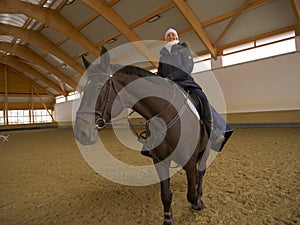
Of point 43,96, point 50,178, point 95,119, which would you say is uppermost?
point 43,96

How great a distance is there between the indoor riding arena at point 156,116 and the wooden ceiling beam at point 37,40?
0.24 feet

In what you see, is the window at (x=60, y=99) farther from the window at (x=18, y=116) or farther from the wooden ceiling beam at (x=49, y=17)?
the wooden ceiling beam at (x=49, y=17)

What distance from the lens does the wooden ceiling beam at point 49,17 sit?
831 cm

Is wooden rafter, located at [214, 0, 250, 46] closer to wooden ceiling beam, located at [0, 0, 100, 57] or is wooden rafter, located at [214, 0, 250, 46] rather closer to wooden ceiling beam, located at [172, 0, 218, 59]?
wooden ceiling beam, located at [172, 0, 218, 59]

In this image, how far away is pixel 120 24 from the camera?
30.2ft

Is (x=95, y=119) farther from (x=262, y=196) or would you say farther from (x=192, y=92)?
(x=262, y=196)

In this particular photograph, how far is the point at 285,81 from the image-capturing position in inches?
277

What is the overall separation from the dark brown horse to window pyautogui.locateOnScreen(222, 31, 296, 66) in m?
7.28

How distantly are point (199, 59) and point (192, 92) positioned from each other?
862 centimetres

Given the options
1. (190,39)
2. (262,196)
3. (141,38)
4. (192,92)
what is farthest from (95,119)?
(141,38)

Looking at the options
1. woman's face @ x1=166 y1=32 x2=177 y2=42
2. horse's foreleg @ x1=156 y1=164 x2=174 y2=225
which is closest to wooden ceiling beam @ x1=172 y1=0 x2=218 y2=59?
woman's face @ x1=166 y1=32 x2=177 y2=42

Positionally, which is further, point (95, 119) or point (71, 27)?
point (71, 27)

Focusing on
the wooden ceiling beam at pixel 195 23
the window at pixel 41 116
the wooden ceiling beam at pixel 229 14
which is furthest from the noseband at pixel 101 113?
the window at pixel 41 116

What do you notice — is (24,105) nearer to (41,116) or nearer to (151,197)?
(41,116)
